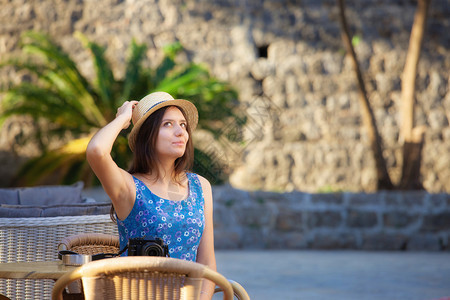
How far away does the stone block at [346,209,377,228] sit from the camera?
8.48m

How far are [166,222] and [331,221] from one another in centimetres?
656

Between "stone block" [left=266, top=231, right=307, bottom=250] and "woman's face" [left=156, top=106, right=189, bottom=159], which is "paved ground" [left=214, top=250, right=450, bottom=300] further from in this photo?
"woman's face" [left=156, top=106, right=189, bottom=159]

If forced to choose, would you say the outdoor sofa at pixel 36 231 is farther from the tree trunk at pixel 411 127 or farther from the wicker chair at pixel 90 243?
the tree trunk at pixel 411 127

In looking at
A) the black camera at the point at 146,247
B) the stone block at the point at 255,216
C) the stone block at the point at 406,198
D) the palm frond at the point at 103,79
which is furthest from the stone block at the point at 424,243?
the black camera at the point at 146,247

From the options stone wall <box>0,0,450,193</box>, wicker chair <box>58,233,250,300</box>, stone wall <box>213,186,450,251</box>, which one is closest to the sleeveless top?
wicker chair <box>58,233,250,300</box>

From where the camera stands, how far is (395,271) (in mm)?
6297

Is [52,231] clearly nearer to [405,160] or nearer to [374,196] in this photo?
[374,196]

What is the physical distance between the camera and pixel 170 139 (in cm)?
223

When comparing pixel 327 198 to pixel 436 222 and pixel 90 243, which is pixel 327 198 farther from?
pixel 90 243

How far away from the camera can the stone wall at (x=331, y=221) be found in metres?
8.41

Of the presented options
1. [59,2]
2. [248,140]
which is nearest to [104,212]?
[248,140]

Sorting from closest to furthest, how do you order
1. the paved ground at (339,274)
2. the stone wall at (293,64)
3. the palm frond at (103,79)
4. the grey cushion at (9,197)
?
the grey cushion at (9,197) < the paved ground at (339,274) < the palm frond at (103,79) < the stone wall at (293,64)

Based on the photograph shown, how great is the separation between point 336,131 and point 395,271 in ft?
17.2

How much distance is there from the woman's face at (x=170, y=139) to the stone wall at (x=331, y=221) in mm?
6166
